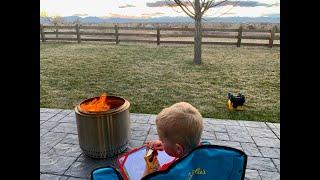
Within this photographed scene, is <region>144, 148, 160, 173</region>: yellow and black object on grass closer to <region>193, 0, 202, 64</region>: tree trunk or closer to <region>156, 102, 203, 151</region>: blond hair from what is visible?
<region>156, 102, 203, 151</region>: blond hair

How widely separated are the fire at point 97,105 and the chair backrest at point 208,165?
8.36 feet

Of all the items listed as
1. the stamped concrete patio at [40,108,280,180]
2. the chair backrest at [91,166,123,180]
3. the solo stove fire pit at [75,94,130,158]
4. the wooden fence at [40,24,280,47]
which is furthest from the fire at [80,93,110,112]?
the wooden fence at [40,24,280,47]

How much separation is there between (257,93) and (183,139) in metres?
6.41

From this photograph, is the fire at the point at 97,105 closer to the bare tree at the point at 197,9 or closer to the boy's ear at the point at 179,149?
the boy's ear at the point at 179,149

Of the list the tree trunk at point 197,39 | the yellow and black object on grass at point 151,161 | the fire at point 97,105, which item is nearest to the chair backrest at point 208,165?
the yellow and black object on grass at point 151,161

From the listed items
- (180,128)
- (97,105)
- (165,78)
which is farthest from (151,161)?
(165,78)

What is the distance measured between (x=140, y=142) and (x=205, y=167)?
297 centimetres

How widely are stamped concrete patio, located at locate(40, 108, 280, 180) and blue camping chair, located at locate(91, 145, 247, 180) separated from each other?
2.02 meters

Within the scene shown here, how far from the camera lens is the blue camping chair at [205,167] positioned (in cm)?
158

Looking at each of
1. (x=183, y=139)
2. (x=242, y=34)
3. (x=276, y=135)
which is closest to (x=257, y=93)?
(x=276, y=135)

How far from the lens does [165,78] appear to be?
9672 millimetres

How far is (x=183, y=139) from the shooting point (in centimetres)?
206

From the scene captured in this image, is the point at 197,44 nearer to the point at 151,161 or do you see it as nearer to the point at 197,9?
the point at 197,9
